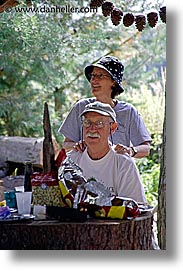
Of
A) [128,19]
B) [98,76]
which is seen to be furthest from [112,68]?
[128,19]

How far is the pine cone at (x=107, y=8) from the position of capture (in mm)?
1597

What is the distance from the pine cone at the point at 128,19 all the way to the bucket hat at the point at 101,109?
0.27m

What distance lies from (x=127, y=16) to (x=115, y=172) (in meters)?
0.50

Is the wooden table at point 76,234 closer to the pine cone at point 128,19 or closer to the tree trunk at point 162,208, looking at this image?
the tree trunk at point 162,208

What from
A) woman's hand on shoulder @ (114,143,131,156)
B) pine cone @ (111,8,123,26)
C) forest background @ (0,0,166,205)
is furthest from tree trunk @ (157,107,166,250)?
pine cone @ (111,8,123,26)

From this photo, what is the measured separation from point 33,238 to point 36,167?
0.22 metres

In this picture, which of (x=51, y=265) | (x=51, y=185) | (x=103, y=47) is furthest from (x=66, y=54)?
(x=51, y=265)

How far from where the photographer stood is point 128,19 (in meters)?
1.61

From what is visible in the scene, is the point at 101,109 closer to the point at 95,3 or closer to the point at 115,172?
the point at 115,172

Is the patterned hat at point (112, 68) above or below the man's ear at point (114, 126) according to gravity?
above

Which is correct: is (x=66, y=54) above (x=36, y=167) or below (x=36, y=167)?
above

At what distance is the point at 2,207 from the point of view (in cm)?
157

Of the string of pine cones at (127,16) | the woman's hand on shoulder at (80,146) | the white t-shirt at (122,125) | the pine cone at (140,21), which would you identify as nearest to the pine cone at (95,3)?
the string of pine cones at (127,16)
